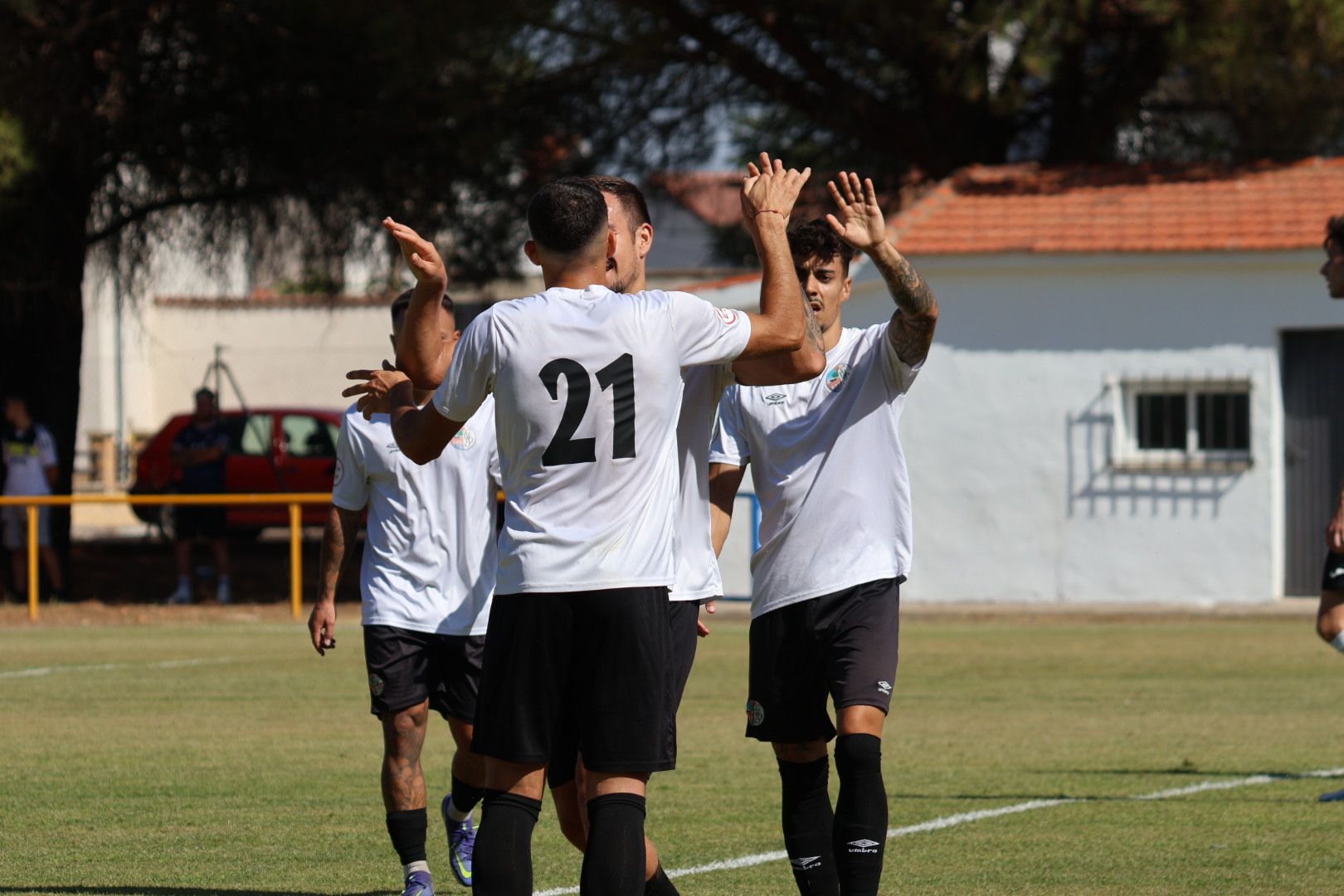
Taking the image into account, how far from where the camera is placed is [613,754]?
14.9 feet

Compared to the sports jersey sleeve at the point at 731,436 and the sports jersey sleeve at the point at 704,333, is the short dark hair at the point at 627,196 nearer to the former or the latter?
the sports jersey sleeve at the point at 704,333

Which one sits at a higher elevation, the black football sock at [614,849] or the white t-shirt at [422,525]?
the white t-shirt at [422,525]

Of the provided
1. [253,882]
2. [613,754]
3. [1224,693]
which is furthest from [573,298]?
[1224,693]

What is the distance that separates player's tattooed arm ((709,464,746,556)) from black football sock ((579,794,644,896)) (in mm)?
1326

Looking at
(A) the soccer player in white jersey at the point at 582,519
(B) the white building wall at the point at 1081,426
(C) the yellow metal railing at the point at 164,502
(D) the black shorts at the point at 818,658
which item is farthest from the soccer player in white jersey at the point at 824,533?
(B) the white building wall at the point at 1081,426

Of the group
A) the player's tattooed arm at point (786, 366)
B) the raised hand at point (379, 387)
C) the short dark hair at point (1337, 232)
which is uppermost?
the short dark hair at point (1337, 232)

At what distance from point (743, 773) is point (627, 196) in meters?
4.68

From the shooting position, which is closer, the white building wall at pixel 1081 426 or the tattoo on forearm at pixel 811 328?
the tattoo on forearm at pixel 811 328

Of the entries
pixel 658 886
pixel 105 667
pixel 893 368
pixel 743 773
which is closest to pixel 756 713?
pixel 658 886

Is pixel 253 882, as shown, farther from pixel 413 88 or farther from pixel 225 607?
pixel 413 88

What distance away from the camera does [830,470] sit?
5.72 m

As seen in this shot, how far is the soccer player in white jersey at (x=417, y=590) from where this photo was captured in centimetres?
642

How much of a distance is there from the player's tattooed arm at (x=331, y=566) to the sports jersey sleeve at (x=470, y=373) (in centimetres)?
212

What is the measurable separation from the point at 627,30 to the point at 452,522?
14.4 metres
